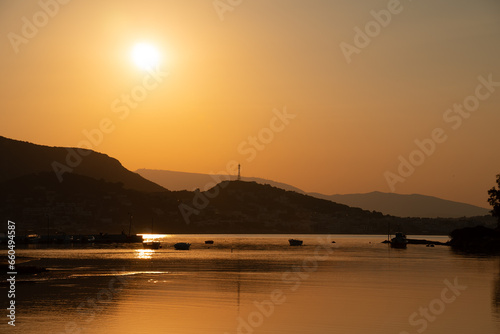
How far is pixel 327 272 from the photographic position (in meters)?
93.4

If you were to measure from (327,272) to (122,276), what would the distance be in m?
27.4
